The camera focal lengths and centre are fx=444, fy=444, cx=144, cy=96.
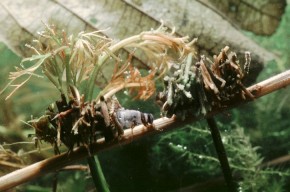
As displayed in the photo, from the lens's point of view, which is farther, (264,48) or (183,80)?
(264,48)

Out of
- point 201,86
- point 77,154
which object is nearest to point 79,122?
point 77,154

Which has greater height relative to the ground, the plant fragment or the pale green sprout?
the pale green sprout

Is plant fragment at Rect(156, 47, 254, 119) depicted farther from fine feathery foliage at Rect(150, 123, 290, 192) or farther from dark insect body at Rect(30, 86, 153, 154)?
fine feathery foliage at Rect(150, 123, 290, 192)

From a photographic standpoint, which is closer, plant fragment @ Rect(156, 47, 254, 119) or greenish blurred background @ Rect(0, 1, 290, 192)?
plant fragment @ Rect(156, 47, 254, 119)

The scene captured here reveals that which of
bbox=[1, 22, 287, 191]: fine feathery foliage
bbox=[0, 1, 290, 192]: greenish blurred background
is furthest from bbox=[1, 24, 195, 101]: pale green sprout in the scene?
bbox=[0, 1, 290, 192]: greenish blurred background

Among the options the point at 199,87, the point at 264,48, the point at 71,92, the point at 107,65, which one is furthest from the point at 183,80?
the point at 264,48

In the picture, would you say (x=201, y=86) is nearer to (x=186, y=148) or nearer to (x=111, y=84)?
(x=111, y=84)

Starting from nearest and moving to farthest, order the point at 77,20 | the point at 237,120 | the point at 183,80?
the point at 183,80, the point at 77,20, the point at 237,120

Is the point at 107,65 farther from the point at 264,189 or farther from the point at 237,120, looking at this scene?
the point at 264,189

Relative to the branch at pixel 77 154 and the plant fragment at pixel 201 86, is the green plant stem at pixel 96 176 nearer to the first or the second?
the branch at pixel 77 154

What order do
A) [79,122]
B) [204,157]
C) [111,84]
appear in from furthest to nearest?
[204,157]
[111,84]
[79,122]

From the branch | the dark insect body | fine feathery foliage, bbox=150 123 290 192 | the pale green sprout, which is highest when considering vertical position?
the pale green sprout
